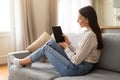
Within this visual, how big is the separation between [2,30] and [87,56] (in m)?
3.09

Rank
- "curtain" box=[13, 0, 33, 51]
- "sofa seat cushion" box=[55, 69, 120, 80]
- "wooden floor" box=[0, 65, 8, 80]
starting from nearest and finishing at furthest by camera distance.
Answer: "sofa seat cushion" box=[55, 69, 120, 80], "wooden floor" box=[0, 65, 8, 80], "curtain" box=[13, 0, 33, 51]

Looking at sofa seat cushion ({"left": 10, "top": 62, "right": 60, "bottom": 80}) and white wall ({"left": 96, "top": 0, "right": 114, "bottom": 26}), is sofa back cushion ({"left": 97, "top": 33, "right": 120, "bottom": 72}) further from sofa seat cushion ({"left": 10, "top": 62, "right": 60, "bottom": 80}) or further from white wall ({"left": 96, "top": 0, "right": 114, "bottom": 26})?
white wall ({"left": 96, "top": 0, "right": 114, "bottom": 26})

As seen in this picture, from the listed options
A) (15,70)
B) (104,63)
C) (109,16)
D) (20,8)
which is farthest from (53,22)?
(104,63)

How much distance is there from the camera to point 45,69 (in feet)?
7.89

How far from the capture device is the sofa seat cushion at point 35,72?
7.00 ft

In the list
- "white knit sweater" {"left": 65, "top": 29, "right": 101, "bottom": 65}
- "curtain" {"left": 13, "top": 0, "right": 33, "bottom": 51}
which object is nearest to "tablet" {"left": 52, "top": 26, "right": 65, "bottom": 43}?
"white knit sweater" {"left": 65, "top": 29, "right": 101, "bottom": 65}

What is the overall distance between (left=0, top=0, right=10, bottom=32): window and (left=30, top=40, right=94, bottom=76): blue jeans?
2552mm

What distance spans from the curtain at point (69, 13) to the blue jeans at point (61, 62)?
105 inches

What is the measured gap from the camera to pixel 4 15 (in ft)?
15.3

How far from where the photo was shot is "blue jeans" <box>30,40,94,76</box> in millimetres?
2043

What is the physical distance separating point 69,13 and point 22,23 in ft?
3.87

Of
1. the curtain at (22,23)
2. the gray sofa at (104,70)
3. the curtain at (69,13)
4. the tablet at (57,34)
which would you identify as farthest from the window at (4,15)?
the tablet at (57,34)

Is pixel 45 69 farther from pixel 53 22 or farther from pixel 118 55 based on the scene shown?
pixel 53 22

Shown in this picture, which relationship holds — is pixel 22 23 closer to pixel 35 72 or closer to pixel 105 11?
pixel 105 11
